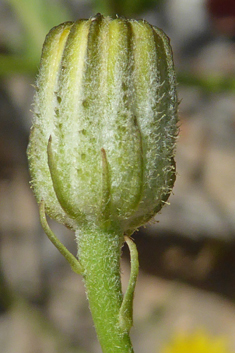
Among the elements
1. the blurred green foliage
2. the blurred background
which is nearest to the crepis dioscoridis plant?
the blurred background

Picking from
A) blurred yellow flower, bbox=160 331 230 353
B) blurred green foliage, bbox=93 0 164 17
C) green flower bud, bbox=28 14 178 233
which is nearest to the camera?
green flower bud, bbox=28 14 178 233

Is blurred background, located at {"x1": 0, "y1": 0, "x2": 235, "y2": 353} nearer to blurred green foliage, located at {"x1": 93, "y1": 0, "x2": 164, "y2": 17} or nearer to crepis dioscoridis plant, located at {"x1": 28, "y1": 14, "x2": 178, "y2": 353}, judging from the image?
blurred green foliage, located at {"x1": 93, "y1": 0, "x2": 164, "y2": 17}

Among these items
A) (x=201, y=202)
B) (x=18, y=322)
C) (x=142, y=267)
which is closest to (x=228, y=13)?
(x=201, y=202)

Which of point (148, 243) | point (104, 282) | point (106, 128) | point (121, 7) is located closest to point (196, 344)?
point (148, 243)

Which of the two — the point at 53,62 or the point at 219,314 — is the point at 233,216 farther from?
the point at 53,62

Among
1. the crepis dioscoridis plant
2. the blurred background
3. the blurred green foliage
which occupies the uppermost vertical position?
the blurred green foliage

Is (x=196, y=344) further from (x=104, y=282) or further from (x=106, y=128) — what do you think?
(x=106, y=128)

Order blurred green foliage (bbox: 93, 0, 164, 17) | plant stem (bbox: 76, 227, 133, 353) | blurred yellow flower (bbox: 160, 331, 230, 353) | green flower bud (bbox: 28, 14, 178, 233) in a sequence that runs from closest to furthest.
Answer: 1. green flower bud (bbox: 28, 14, 178, 233)
2. plant stem (bbox: 76, 227, 133, 353)
3. blurred yellow flower (bbox: 160, 331, 230, 353)
4. blurred green foliage (bbox: 93, 0, 164, 17)

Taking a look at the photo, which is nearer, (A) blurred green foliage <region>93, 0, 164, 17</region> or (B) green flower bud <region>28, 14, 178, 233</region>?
(B) green flower bud <region>28, 14, 178, 233</region>
